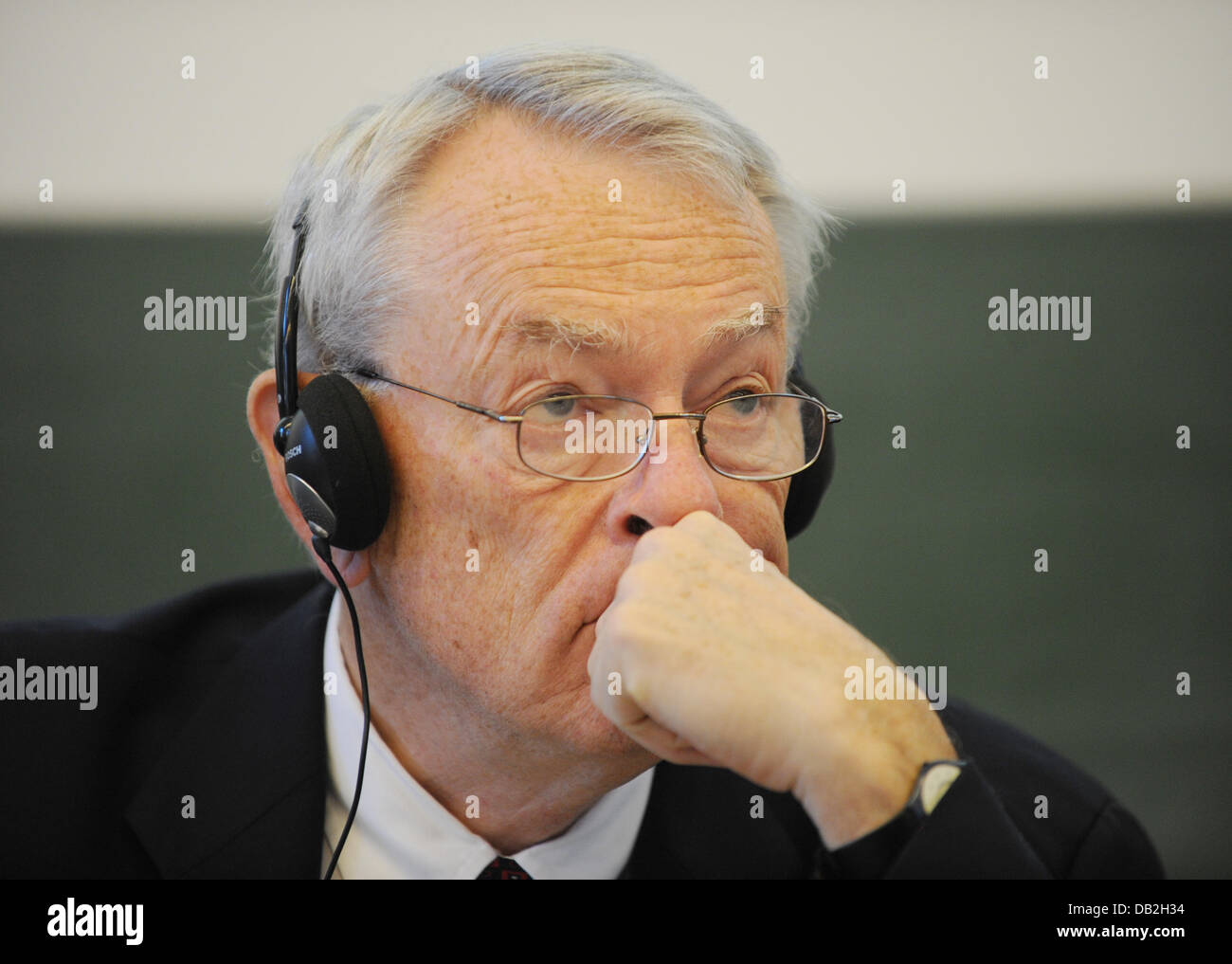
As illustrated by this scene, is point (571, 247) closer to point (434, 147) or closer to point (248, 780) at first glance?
point (434, 147)

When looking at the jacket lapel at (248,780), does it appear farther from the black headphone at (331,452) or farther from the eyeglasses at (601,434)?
the eyeglasses at (601,434)

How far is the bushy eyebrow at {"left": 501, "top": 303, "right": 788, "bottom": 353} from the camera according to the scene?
1319 millimetres

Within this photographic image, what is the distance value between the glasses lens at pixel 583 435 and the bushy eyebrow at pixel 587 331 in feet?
0.22

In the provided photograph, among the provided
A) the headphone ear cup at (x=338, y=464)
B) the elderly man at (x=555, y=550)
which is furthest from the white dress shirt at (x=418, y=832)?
the headphone ear cup at (x=338, y=464)

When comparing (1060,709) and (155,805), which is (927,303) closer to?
(1060,709)

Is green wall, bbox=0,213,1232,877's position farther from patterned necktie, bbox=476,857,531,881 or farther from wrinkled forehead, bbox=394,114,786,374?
patterned necktie, bbox=476,857,531,881

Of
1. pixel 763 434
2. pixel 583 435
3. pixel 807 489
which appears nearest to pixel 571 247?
pixel 583 435

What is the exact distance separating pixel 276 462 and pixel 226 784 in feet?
1.57

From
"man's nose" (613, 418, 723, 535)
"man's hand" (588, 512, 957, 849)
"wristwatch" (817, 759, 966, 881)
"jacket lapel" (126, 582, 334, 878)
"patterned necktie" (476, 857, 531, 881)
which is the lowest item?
"patterned necktie" (476, 857, 531, 881)

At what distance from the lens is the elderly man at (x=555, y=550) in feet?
3.85

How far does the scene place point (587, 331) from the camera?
132 centimetres

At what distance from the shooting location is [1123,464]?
2.26m

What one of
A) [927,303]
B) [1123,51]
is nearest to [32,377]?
[927,303]

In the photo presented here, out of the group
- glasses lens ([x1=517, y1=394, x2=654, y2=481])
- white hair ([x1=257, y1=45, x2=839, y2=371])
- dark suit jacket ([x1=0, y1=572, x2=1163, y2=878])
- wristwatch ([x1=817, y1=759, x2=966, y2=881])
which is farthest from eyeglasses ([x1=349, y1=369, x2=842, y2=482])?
dark suit jacket ([x1=0, y1=572, x2=1163, y2=878])
